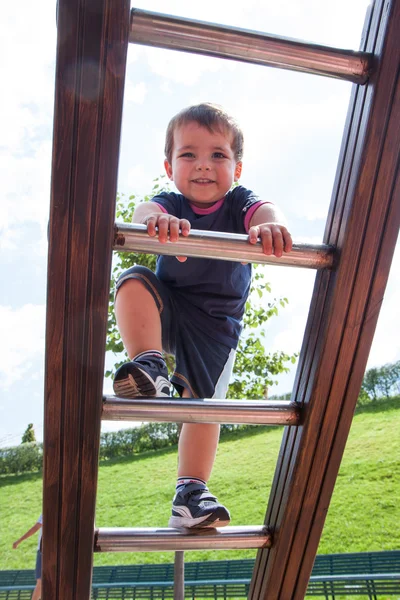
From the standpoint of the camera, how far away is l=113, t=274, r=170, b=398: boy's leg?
127cm

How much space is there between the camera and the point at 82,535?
46.9 inches

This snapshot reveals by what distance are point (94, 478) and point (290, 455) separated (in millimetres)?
383

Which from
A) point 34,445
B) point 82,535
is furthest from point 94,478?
point 34,445

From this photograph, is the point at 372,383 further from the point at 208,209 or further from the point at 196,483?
the point at 196,483

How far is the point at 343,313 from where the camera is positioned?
114 centimetres

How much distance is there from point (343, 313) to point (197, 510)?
515 mm

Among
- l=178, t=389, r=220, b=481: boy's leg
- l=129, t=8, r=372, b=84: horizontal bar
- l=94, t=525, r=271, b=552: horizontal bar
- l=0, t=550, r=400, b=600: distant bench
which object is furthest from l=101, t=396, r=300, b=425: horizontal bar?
l=0, t=550, r=400, b=600: distant bench

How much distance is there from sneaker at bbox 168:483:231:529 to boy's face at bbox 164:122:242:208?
0.73m

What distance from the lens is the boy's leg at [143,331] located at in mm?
1272

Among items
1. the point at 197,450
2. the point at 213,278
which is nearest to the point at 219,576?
the point at 197,450

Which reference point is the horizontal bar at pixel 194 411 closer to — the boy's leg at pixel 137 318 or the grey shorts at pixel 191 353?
the boy's leg at pixel 137 318

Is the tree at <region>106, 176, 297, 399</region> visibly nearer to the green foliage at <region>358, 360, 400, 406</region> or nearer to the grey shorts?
the grey shorts

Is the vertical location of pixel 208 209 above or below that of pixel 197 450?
above

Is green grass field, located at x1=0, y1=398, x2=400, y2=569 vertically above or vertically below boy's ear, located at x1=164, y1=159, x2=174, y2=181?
below
